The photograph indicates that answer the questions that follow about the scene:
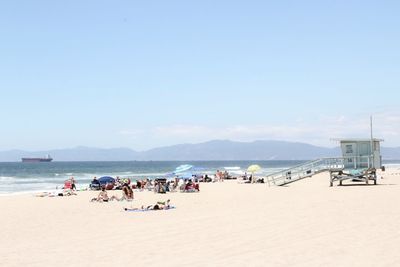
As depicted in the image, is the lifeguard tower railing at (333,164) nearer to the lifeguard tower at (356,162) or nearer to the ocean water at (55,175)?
the lifeguard tower at (356,162)

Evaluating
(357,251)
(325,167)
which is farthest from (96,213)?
(325,167)

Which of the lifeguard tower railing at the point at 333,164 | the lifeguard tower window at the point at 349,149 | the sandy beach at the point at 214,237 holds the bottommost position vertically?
the sandy beach at the point at 214,237

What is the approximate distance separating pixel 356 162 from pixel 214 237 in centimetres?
2346

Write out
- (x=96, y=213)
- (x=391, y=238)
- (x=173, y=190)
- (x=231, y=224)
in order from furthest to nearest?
(x=173, y=190) < (x=96, y=213) < (x=231, y=224) < (x=391, y=238)

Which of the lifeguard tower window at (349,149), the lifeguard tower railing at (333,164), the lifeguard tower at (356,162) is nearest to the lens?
the lifeguard tower at (356,162)

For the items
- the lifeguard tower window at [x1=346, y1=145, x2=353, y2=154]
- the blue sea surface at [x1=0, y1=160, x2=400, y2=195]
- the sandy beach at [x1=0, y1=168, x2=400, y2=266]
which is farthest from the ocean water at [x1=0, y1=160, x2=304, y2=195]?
the sandy beach at [x1=0, y1=168, x2=400, y2=266]

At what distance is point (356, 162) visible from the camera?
33.5 metres

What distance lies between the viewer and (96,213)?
63.8ft

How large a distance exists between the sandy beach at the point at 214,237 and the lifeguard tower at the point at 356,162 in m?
12.8

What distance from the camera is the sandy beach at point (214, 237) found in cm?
963

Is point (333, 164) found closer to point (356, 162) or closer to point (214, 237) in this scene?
point (356, 162)

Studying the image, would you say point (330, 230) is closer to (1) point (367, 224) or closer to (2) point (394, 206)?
(1) point (367, 224)

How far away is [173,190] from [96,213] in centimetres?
1327

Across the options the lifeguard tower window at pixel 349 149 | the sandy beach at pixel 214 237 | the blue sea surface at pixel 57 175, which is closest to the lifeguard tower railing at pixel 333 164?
the lifeguard tower window at pixel 349 149
